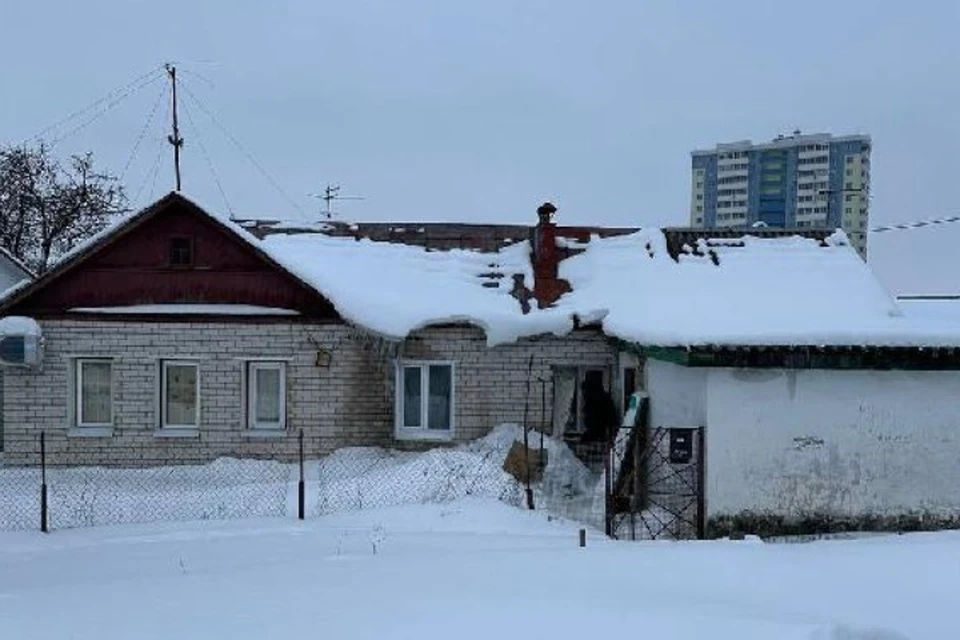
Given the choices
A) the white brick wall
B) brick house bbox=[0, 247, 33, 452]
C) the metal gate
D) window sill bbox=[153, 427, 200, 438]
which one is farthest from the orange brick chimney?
brick house bbox=[0, 247, 33, 452]

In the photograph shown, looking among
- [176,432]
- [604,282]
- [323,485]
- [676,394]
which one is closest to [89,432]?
[176,432]

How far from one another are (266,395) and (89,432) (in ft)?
9.22

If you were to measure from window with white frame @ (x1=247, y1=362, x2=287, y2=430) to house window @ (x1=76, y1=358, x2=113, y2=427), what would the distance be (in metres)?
2.22

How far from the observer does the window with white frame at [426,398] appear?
14.3m

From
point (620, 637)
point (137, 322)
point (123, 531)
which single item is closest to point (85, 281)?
point (137, 322)

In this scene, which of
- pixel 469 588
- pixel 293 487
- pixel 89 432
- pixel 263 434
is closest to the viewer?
pixel 469 588

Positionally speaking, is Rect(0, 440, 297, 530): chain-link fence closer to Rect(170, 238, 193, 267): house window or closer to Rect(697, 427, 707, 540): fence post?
Rect(170, 238, 193, 267): house window

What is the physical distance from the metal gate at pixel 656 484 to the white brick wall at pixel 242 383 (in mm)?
3160

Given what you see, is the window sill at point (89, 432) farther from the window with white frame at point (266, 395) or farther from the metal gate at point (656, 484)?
the metal gate at point (656, 484)

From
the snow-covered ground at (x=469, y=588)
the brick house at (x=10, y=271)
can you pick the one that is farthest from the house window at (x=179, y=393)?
the brick house at (x=10, y=271)

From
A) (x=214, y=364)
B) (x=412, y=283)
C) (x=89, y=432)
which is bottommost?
(x=89, y=432)

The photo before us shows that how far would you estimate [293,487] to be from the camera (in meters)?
12.0

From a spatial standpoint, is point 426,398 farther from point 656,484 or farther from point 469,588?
point 469,588

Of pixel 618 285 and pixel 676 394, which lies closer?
pixel 676 394
